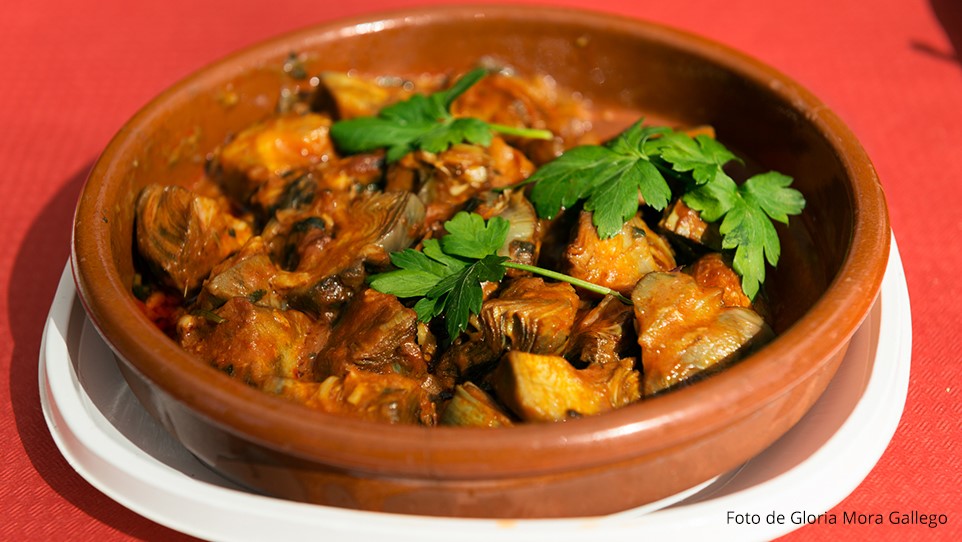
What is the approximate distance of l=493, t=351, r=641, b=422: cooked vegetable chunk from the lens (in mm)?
1271

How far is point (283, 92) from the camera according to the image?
2.12 meters

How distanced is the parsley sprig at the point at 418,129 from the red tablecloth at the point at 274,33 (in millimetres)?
744

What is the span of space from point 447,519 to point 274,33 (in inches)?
78.3

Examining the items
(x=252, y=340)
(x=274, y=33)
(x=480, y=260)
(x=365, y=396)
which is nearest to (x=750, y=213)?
(x=480, y=260)

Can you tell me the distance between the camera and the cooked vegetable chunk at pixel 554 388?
1271 millimetres

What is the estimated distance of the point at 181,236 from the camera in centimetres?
167

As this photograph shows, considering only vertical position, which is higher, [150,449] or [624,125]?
[624,125]

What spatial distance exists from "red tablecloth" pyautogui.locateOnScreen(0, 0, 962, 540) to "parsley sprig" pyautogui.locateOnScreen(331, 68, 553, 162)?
744 millimetres

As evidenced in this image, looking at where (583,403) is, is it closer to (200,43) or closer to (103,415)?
(103,415)

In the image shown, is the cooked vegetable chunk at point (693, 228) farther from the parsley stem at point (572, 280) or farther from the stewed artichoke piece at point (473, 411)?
the stewed artichoke piece at point (473, 411)

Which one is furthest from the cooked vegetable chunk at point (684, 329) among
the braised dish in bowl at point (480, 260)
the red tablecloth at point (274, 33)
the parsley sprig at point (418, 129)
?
the parsley sprig at point (418, 129)

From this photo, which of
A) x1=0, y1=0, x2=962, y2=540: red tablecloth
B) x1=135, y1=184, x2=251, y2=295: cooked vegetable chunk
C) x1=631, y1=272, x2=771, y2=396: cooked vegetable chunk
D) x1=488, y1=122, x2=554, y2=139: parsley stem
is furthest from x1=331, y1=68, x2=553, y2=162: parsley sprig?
x1=0, y1=0, x2=962, y2=540: red tablecloth

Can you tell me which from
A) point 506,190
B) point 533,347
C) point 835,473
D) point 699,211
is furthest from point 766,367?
point 506,190

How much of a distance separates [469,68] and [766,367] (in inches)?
49.2
